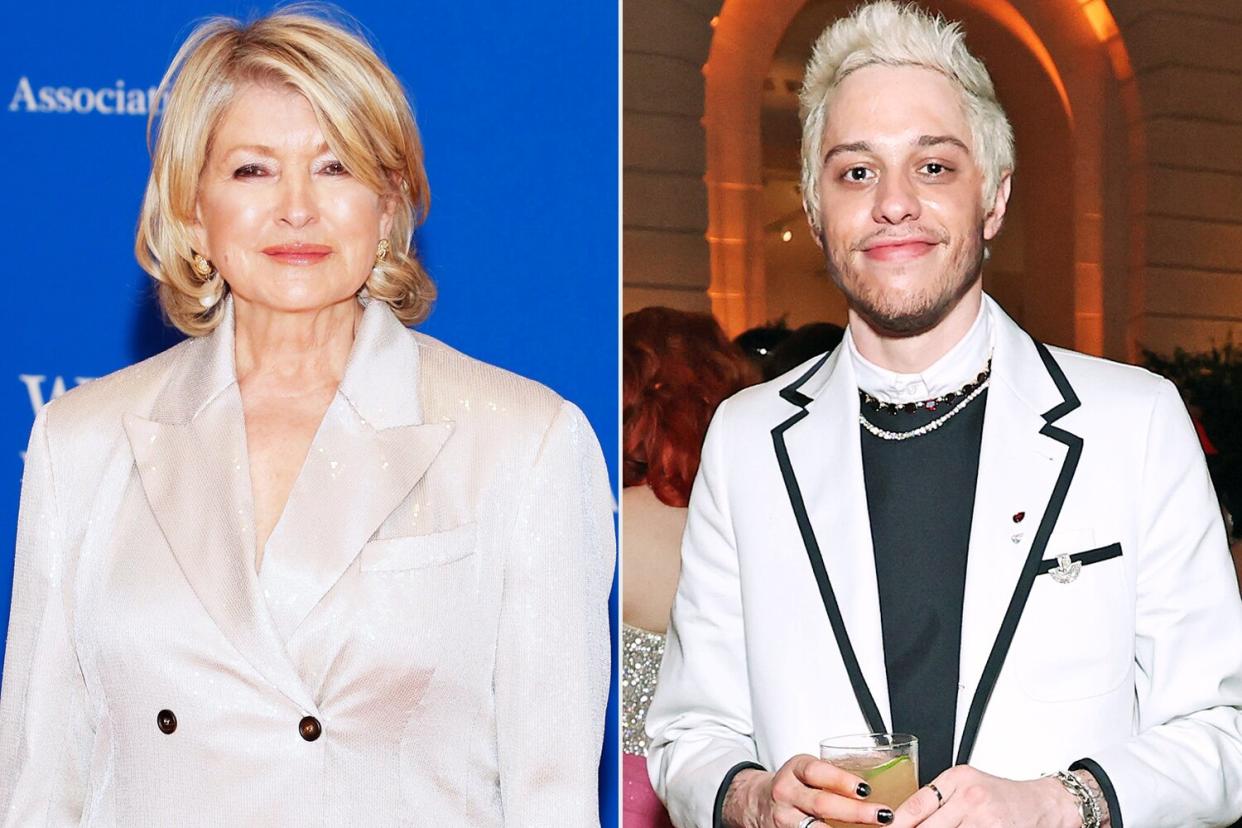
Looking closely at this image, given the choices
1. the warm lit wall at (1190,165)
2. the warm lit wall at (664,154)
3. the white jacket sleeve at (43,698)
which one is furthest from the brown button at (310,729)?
the warm lit wall at (1190,165)

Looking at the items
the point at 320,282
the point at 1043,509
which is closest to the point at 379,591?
the point at 320,282

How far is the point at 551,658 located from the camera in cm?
240

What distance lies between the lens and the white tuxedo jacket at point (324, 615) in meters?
2.32

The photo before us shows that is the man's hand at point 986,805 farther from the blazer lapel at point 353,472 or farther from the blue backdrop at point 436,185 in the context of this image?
the blue backdrop at point 436,185

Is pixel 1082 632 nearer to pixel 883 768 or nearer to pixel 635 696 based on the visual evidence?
pixel 883 768

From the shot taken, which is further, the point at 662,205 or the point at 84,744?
the point at 662,205

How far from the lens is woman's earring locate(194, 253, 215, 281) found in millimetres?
2646

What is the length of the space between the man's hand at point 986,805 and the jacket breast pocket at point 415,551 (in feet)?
2.48

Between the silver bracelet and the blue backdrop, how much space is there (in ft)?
5.64

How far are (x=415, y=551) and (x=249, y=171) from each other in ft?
2.19

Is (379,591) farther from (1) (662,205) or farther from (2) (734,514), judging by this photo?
(1) (662,205)

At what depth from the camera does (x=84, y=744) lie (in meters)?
2.46

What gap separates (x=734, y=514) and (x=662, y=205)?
156 cm

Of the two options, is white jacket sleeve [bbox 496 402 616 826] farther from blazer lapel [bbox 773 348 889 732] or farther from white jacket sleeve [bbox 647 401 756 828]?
blazer lapel [bbox 773 348 889 732]
